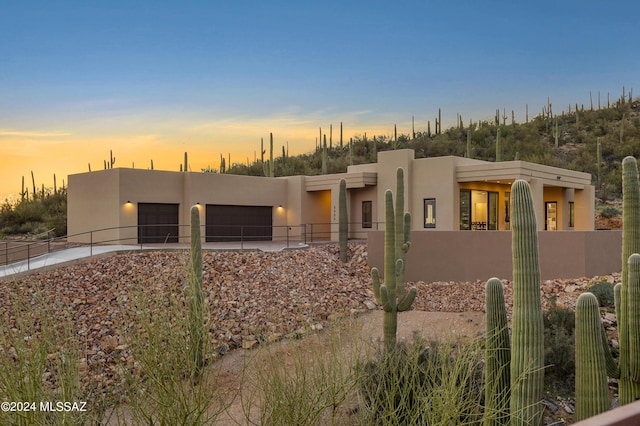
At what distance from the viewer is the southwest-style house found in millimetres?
21281

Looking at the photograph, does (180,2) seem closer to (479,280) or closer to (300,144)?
(479,280)

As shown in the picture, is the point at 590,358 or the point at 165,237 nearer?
the point at 590,358

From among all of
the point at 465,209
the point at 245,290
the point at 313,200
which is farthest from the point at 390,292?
the point at 313,200

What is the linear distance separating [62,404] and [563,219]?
2664 centimetres

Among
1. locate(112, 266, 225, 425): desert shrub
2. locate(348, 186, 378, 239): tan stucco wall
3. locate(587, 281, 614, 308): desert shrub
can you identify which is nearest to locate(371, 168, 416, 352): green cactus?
locate(587, 281, 614, 308): desert shrub

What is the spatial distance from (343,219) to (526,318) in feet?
45.7

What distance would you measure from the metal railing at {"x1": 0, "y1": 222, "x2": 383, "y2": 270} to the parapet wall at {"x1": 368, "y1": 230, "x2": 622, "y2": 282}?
5.68m

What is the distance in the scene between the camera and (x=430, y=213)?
74.5 ft

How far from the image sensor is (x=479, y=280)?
1675 centimetres

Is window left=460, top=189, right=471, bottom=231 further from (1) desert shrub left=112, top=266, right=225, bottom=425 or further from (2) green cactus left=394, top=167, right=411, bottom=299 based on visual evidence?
(1) desert shrub left=112, top=266, right=225, bottom=425

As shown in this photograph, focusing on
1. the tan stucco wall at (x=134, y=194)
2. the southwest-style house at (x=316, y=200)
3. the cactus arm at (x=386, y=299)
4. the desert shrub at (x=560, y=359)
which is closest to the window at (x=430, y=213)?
the southwest-style house at (x=316, y=200)

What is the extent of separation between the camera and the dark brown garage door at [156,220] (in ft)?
70.8

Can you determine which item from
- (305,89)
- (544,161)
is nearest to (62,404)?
(305,89)

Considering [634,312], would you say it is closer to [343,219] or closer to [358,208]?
[343,219]
